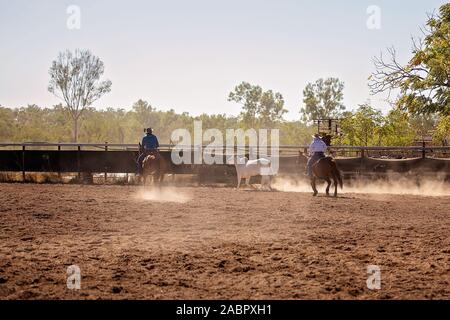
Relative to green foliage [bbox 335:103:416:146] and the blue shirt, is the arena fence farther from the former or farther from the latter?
green foliage [bbox 335:103:416:146]

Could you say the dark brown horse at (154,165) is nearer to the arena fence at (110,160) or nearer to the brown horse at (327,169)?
the arena fence at (110,160)

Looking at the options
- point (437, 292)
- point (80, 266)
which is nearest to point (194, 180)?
point (80, 266)

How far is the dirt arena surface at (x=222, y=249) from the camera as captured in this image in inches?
202

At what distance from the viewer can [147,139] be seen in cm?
1596

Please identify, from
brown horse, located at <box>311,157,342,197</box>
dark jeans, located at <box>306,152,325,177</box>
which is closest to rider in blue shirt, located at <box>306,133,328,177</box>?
dark jeans, located at <box>306,152,325,177</box>

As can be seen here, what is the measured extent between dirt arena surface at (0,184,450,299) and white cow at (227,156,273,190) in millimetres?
5037

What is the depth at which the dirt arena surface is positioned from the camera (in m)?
5.14

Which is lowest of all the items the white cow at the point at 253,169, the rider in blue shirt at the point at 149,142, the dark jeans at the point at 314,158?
the white cow at the point at 253,169

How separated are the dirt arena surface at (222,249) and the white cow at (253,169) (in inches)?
198

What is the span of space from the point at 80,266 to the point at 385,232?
524 cm

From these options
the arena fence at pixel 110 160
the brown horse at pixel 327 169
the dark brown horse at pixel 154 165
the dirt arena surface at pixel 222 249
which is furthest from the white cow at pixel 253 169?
the dirt arena surface at pixel 222 249

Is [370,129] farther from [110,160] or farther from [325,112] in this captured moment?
[325,112]

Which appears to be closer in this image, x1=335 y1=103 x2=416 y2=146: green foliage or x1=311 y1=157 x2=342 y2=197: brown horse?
x1=311 y1=157 x2=342 y2=197: brown horse

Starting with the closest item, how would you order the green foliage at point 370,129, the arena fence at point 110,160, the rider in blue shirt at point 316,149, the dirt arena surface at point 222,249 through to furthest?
the dirt arena surface at point 222,249
the rider in blue shirt at point 316,149
the arena fence at point 110,160
the green foliage at point 370,129
